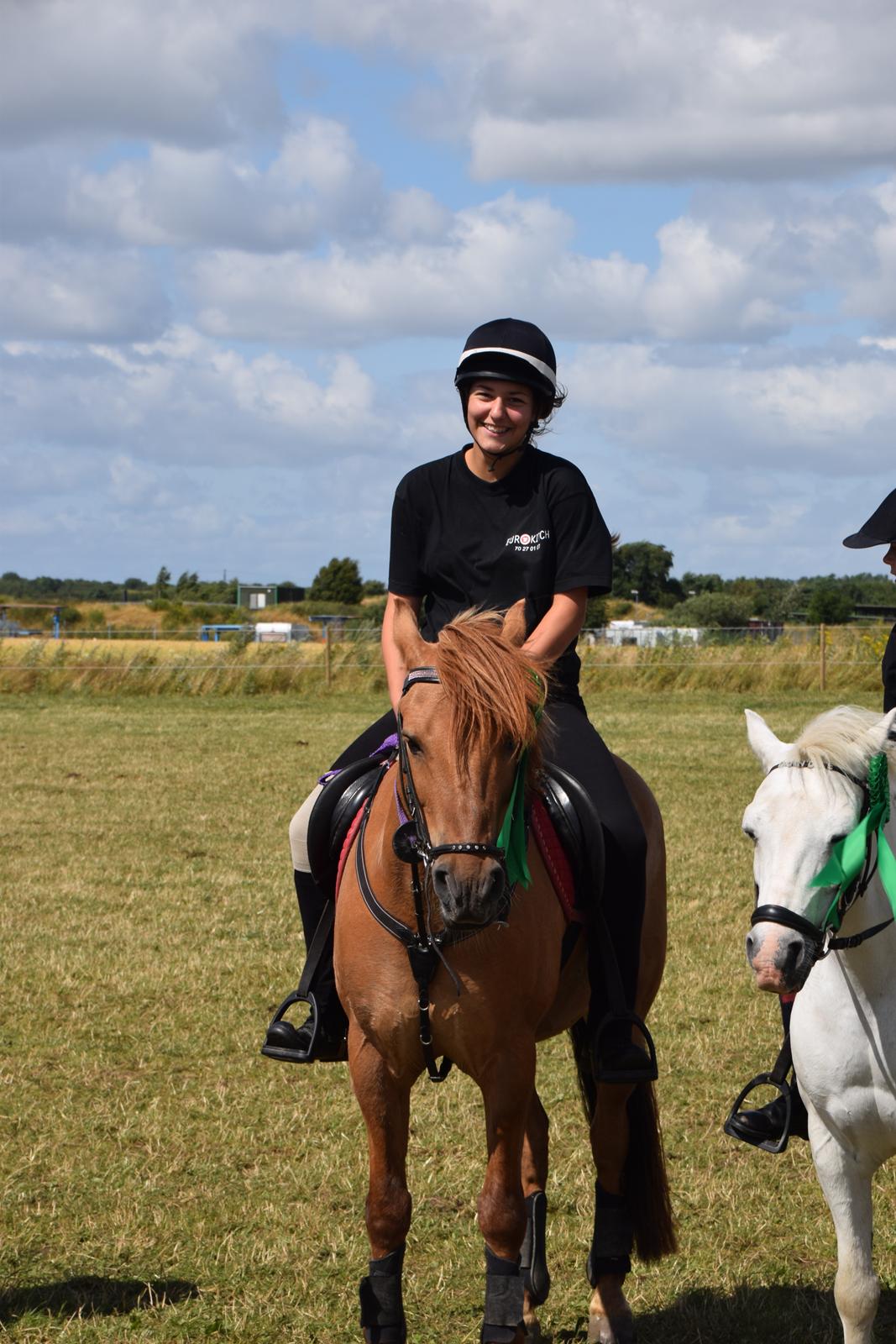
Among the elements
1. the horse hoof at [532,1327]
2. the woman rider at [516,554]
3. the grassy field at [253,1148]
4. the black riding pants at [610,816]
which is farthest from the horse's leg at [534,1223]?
the black riding pants at [610,816]

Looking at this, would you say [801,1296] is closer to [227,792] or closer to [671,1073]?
[671,1073]

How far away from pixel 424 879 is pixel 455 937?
0.57 feet

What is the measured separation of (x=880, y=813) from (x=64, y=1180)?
3.56 m

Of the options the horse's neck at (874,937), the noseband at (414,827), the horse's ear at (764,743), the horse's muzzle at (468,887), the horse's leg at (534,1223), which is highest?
the horse's ear at (764,743)

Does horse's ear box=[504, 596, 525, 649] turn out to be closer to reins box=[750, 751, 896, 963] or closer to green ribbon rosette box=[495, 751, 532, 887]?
green ribbon rosette box=[495, 751, 532, 887]

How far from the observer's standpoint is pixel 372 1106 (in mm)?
3777

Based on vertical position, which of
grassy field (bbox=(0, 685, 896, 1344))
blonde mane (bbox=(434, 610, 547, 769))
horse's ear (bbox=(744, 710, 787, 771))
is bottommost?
grassy field (bbox=(0, 685, 896, 1344))

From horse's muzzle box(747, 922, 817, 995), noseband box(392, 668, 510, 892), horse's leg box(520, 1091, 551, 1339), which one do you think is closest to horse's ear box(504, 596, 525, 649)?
noseband box(392, 668, 510, 892)

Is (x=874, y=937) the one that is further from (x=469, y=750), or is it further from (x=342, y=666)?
(x=342, y=666)

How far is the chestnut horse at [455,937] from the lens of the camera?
→ 131 inches

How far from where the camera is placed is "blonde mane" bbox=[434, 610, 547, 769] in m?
3.34

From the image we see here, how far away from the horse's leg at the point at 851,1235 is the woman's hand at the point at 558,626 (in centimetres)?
155

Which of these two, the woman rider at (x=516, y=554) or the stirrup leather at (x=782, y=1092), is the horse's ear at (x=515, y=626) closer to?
the woman rider at (x=516, y=554)

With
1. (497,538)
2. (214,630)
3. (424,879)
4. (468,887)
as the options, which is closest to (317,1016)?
(424,879)
